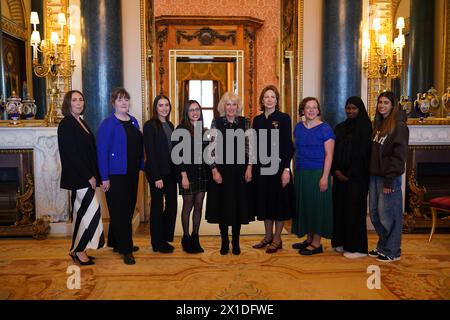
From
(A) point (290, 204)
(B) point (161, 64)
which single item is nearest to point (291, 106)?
(A) point (290, 204)

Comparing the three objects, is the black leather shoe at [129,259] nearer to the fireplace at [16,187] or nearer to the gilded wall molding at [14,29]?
the fireplace at [16,187]

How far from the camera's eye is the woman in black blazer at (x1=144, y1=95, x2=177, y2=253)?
13.1 ft

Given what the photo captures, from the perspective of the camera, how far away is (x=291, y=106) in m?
5.81

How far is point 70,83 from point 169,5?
495 centimetres

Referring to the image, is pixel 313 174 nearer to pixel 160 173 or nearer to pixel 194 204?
pixel 194 204

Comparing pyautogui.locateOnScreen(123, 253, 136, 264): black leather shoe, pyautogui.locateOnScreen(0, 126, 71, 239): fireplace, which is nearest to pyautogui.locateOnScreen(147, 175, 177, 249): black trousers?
pyautogui.locateOnScreen(123, 253, 136, 264): black leather shoe

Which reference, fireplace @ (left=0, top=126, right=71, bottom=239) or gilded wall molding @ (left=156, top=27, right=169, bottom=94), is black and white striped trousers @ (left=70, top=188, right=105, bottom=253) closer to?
fireplace @ (left=0, top=126, right=71, bottom=239)

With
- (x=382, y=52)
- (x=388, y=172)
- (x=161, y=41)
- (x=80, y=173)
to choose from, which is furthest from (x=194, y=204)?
(x=161, y=41)

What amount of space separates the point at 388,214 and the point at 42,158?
12.6 ft

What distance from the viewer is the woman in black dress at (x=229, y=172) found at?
3951 millimetres

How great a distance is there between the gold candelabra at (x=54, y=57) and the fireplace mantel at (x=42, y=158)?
0.22 meters

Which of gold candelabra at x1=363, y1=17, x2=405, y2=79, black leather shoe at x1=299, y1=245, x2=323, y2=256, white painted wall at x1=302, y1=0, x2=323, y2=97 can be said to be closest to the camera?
black leather shoe at x1=299, y1=245, x2=323, y2=256

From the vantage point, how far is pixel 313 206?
159 inches

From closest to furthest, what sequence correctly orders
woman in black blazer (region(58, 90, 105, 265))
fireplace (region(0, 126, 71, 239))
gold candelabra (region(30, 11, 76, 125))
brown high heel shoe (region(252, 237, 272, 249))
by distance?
woman in black blazer (region(58, 90, 105, 265)) < brown high heel shoe (region(252, 237, 272, 249)) < fireplace (region(0, 126, 71, 239)) < gold candelabra (region(30, 11, 76, 125))
